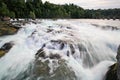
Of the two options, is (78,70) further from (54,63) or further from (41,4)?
(41,4)

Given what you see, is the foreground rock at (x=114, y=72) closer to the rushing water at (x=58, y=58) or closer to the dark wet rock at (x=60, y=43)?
the rushing water at (x=58, y=58)

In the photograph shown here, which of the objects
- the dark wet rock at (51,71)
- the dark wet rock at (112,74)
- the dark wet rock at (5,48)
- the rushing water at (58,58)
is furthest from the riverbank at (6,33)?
the dark wet rock at (112,74)

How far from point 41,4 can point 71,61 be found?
216 feet

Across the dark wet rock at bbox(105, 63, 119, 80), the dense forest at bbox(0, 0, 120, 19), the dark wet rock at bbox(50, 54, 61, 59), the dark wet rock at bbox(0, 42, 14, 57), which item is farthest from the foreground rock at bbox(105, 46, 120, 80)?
the dense forest at bbox(0, 0, 120, 19)

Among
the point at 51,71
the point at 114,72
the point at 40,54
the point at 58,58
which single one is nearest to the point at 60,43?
the point at 40,54

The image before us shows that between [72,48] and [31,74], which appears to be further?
[72,48]

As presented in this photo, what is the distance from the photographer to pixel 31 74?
13844 mm

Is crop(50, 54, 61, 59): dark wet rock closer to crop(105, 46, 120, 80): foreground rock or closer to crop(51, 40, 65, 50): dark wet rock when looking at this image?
crop(51, 40, 65, 50): dark wet rock

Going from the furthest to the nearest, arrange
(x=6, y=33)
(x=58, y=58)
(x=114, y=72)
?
(x=6, y=33) → (x=58, y=58) → (x=114, y=72)

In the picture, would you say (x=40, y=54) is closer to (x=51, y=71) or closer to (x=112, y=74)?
(x=51, y=71)

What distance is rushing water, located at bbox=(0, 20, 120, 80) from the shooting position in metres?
13.8

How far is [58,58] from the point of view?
15.0m

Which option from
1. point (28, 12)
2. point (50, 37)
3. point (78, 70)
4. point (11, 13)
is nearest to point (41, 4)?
point (28, 12)

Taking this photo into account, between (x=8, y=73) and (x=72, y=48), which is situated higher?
(x=72, y=48)
